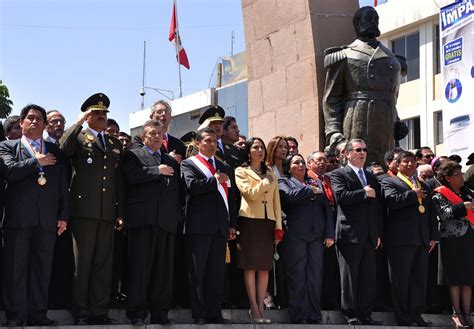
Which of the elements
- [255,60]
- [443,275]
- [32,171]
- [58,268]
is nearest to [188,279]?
[58,268]

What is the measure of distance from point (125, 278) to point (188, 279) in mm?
631

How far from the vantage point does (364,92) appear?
13125 millimetres

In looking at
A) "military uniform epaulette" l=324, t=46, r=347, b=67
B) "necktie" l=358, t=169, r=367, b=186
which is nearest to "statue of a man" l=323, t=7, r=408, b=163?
"military uniform epaulette" l=324, t=46, r=347, b=67

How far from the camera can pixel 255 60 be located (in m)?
15.1

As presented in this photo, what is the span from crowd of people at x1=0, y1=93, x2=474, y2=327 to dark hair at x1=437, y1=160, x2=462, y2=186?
17 mm

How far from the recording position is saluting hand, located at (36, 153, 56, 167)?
8945 millimetres

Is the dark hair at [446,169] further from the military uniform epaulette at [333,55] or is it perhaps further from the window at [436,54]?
the window at [436,54]

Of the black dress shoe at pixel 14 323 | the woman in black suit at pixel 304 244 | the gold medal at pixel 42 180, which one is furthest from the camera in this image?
the woman in black suit at pixel 304 244

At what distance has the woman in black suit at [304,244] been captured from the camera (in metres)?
10.4

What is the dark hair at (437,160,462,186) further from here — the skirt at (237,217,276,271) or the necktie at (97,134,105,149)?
the necktie at (97,134,105,149)

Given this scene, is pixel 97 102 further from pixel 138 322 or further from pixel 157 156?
pixel 138 322

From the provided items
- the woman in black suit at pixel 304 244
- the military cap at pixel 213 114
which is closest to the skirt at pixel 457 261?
the woman in black suit at pixel 304 244

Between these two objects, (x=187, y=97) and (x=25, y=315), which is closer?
(x=25, y=315)

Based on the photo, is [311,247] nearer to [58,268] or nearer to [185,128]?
[58,268]
